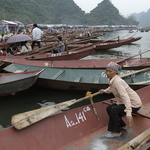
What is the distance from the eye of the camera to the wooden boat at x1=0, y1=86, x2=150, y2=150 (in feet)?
10.5

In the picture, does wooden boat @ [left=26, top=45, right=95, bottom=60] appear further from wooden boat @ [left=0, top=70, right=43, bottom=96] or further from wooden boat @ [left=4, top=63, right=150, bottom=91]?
wooden boat @ [left=0, top=70, right=43, bottom=96]

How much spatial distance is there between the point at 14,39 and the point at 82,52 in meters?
4.14

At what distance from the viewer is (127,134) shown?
4008mm

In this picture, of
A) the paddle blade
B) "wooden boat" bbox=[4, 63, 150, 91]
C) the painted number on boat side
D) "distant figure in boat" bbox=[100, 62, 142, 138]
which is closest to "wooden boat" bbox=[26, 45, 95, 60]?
"wooden boat" bbox=[4, 63, 150, 91]

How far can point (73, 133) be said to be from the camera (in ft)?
13.0

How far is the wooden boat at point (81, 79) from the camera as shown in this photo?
21.4ft

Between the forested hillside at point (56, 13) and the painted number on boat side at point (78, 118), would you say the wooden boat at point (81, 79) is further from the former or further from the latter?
the forested hillside at point (56, 13)

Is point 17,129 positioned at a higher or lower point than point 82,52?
lower

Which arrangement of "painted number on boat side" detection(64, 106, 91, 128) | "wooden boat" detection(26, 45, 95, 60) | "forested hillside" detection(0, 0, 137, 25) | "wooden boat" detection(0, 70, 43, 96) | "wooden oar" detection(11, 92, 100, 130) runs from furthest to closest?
1. "forested hillside" detection(0, 0, 137, 25)
2. "wooden boat" detection(26, 45, 95, 60)
3. "wooden boat" detection(0, 70, 43, 96)
4. "painted number on boat side" detection(64, 106, 91, 128)
5. "wooden oar" detection(11, 92, 100, 130)

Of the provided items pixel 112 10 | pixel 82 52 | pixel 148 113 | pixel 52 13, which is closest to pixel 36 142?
pixel 148 113

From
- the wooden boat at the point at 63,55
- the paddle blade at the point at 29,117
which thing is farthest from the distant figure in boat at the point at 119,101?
the wooden boat at the point at 63,55

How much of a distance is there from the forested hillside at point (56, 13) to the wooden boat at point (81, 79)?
184 ft

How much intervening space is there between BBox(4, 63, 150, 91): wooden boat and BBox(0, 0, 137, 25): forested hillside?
5611 centimetres

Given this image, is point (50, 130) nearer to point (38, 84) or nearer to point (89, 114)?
point (89, 114)
